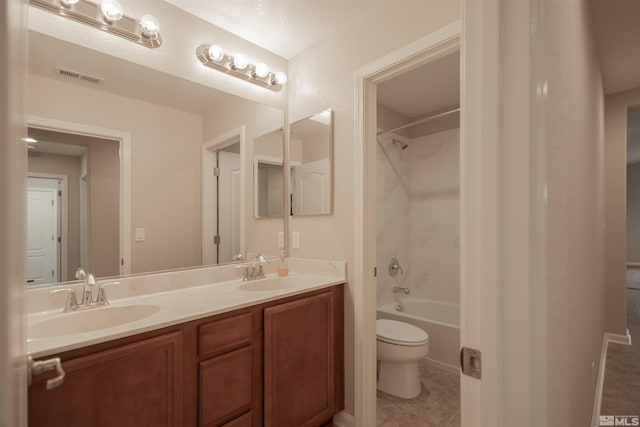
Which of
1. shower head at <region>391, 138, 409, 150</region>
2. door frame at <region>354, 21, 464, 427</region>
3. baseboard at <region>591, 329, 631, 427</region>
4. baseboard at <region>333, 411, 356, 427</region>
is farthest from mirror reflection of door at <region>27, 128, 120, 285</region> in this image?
baseboard at <region>591, 329, 631, 427</region>

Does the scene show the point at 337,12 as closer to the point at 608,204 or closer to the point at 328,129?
the point at 328,129

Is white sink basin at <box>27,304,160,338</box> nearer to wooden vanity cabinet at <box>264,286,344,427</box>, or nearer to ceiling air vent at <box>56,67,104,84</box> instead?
wooden vanity cabinet at <box>264,286,344,427</box>

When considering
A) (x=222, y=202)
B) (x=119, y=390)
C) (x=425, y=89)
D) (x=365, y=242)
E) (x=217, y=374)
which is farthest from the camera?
(x=425, y=89)

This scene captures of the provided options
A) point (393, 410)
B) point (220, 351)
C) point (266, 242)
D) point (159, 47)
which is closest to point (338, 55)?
point (159, 47)

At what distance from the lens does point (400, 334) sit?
239cm

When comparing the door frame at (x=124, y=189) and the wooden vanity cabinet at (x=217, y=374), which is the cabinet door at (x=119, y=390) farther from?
the door frame at (x=124, y=189)

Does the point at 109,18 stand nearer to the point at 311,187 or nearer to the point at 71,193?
the point at 71,193

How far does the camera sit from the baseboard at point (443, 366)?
8.49ft

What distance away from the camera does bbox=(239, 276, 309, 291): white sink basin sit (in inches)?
79.2

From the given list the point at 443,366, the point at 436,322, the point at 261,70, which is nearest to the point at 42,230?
the point at 261,70

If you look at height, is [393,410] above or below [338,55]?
below

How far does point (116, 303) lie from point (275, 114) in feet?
5.30

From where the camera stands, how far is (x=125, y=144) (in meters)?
1.66

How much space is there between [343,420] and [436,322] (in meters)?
1.23
